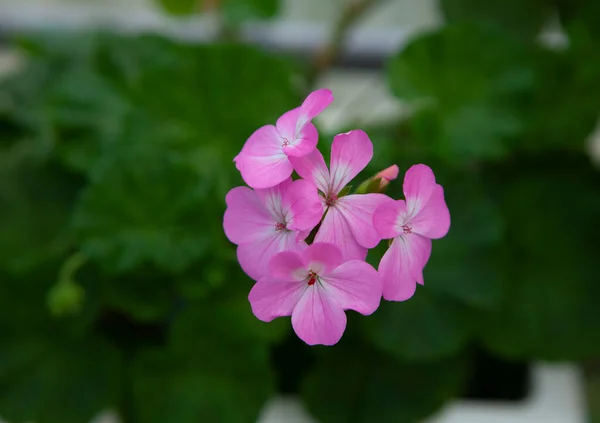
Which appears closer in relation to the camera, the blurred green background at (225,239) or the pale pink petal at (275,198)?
the pale pink petal at (275,198)

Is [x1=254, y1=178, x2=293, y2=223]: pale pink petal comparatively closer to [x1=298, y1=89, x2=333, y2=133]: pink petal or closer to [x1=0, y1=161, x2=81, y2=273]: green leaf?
[x1=298, y1=89, x2=333, y2=133]: pink petal

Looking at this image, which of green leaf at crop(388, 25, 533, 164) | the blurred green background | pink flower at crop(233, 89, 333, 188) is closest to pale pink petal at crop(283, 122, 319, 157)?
pink flower at crop(233, 89, 333, 188)

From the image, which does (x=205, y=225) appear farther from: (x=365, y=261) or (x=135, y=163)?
(x=365, y=261)

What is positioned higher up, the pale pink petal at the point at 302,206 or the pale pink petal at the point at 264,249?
the pale pink petal at the point at 302,206

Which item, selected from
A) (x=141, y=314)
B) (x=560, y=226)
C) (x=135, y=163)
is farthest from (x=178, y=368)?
(x=560, y=226)

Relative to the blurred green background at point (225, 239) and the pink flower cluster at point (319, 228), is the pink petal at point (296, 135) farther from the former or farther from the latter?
the blurred green background at point (225, 239)

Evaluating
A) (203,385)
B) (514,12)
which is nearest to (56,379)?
(203,385)

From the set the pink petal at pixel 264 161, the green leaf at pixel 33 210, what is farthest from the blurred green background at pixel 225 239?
the pink petal at pixel 264 161
